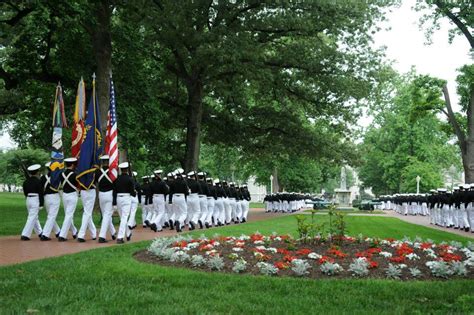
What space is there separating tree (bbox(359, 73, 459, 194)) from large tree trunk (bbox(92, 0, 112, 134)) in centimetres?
4418

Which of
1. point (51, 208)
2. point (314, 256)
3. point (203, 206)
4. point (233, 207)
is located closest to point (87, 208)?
point (51, 208)

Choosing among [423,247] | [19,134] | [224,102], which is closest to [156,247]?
[423,247]

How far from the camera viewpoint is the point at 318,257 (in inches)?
375

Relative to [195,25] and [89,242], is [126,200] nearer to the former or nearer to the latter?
[89,242]

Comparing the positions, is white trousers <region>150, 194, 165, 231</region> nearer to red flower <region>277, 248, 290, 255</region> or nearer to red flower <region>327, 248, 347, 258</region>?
red flower <region>277, 248, 290, 255</region>

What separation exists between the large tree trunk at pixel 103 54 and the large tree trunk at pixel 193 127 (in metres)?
7.45

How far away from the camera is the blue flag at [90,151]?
1523cm

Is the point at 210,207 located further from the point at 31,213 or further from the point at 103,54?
the point at 103,54

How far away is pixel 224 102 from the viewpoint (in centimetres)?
3550

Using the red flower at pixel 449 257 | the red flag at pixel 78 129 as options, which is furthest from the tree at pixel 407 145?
the red flower at pixel 449 257

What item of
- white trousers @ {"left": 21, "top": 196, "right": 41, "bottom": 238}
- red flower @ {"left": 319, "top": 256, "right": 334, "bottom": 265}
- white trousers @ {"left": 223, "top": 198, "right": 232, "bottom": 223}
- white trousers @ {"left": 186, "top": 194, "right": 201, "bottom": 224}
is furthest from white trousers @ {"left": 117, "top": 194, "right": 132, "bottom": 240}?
white trousers @ {"left": 223, "top": 198, "right": 232, "bottom": 223}

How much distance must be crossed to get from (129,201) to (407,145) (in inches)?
2295

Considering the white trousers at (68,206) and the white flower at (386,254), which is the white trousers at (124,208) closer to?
the white trousers at (68,206)

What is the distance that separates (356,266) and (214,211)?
14522 mm
